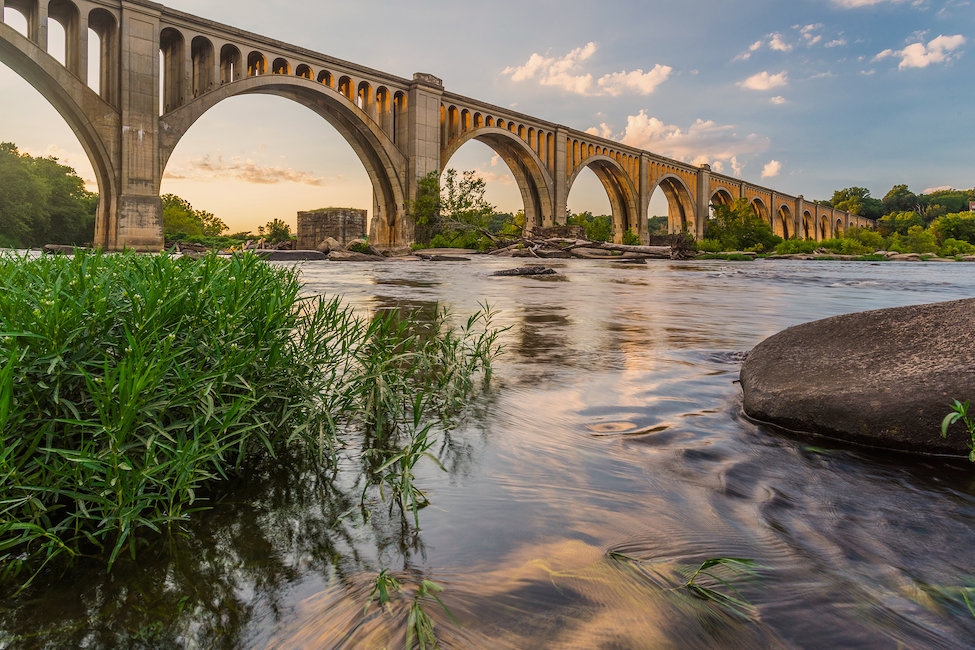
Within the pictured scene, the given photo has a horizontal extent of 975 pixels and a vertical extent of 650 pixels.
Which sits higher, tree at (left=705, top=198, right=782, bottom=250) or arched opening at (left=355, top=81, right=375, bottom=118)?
arched opening at (left=355, top=81, right=375, bottom=118)

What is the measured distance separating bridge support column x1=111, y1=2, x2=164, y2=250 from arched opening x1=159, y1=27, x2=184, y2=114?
144 centimetres

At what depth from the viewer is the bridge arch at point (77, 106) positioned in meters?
18.3

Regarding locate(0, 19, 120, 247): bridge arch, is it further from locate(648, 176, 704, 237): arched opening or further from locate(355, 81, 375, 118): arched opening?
locate(648, 176, 704, 237): arched opening

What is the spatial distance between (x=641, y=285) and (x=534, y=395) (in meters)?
8.09

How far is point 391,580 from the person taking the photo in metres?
1.04

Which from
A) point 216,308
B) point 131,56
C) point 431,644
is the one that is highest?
point 131,56

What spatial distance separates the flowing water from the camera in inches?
37.1

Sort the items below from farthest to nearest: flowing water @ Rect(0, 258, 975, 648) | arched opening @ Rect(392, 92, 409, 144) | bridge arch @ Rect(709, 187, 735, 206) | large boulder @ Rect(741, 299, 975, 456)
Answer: bridge arch @ Rect(709, 187, 735, 206) → arched opening @ Rect(392, 92, 409, 144) → large boulder @ Rect(741, 299, 975, 456) → flowing water @ Rect(0, 258, 975, 648)

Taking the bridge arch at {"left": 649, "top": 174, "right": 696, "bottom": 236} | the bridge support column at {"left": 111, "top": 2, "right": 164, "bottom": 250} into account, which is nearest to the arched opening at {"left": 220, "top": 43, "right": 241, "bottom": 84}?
the bridge support column at {"left": 111, "top": 2, "right": 164, "bottom": 250}

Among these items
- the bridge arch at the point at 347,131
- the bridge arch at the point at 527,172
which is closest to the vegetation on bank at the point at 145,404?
the bridge arch at the point at 347,131

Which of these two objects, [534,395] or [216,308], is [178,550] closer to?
[216,308]

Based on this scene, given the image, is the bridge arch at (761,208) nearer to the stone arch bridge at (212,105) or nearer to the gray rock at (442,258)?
the stone arch bridge at (212,105)

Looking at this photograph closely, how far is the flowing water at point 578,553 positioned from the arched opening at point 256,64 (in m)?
27.8

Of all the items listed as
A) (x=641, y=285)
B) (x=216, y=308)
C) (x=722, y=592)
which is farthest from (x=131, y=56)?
(x=722, y=592)
